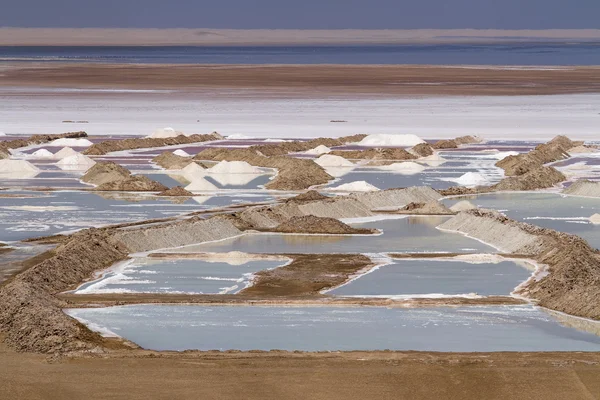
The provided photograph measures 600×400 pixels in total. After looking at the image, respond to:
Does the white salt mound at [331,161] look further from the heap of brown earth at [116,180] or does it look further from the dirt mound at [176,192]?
the dirt mound at [176,192]

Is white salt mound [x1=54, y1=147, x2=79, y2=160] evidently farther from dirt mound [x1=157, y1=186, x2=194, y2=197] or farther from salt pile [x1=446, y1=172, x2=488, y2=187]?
salt pile [x1=446, y1=172, x2=488, y2=187]

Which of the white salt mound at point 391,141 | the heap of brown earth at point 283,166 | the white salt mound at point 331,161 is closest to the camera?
the heap of brown earth at point 283,166

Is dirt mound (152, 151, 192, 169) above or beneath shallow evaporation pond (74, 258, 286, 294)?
above

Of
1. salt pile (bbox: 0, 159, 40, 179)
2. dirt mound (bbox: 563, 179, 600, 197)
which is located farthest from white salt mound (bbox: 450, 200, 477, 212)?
salt pile (bbox: 0, 159, 40, 179)

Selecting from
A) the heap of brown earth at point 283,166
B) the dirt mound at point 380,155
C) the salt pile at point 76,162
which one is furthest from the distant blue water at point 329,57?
the salt pile at point 76,162

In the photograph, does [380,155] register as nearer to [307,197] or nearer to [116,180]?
[116,180]

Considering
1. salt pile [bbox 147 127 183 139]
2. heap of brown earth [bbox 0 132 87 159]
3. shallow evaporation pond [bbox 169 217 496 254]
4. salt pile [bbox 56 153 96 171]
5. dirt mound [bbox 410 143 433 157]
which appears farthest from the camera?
salt pile [bbox 147 127 183 139]
